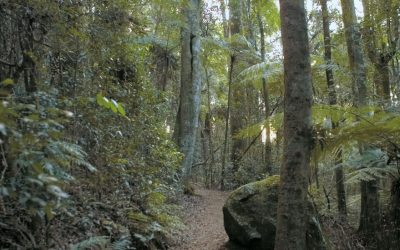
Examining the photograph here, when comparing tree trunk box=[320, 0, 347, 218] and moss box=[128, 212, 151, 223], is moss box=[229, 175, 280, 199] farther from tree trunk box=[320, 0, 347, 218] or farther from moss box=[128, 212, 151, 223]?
tree trunk box=[320, 0, 347, 218]

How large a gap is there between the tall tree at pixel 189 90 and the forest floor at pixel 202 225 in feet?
2.81

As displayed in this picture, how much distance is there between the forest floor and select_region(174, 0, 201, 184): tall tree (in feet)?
2.81

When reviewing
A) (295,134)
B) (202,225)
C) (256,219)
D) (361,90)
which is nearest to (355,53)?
(361,90)

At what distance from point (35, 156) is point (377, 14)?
715 cm

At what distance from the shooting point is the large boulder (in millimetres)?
5926

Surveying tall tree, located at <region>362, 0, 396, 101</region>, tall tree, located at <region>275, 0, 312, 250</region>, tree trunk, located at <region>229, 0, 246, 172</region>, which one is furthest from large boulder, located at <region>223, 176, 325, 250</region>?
tree trunk, located at <region>229, 0, 246, 172</region>

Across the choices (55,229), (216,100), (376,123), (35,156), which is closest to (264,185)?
(376,123)

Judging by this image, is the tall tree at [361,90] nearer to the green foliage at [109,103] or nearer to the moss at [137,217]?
the moss at [137,217]

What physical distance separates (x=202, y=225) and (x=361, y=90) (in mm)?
4163

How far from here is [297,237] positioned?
4.04m

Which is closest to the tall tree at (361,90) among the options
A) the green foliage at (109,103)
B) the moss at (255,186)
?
the moss at (255,186)

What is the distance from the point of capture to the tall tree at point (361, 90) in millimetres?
6633

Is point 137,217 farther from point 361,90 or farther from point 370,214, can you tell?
point 361,90

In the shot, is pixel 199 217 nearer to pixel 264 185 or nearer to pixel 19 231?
pixel 264 185
